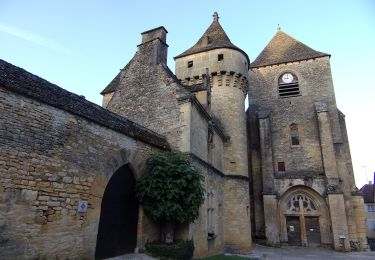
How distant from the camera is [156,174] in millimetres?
9977

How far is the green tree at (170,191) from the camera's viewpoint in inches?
385

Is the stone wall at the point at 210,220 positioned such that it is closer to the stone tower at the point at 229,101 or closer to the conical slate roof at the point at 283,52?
the stone tower at the point at 229,101

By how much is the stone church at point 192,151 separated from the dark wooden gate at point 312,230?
0.07m

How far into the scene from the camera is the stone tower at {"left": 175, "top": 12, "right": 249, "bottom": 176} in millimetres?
17703

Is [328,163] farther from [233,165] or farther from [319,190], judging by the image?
[233,165]

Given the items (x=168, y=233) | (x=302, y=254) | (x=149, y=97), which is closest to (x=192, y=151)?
(x=168, y=233)

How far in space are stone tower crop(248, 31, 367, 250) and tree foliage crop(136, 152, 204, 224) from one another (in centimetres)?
1254

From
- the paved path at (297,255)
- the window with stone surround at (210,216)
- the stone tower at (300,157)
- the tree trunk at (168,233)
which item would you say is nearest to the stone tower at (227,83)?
the window with stone surround at (210,216)

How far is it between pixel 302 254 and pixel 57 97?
1613 centimetres

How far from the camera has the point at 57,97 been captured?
8.05 meters

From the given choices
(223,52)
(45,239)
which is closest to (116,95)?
(223,52)

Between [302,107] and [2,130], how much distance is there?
2308 cm

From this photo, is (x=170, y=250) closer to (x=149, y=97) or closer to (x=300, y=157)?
(x=149, y=97)

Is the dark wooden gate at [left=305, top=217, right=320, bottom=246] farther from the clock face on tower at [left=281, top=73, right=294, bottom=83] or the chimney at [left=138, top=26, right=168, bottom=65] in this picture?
the chimney at [left=138, top=26, right=168, bottom=65]
